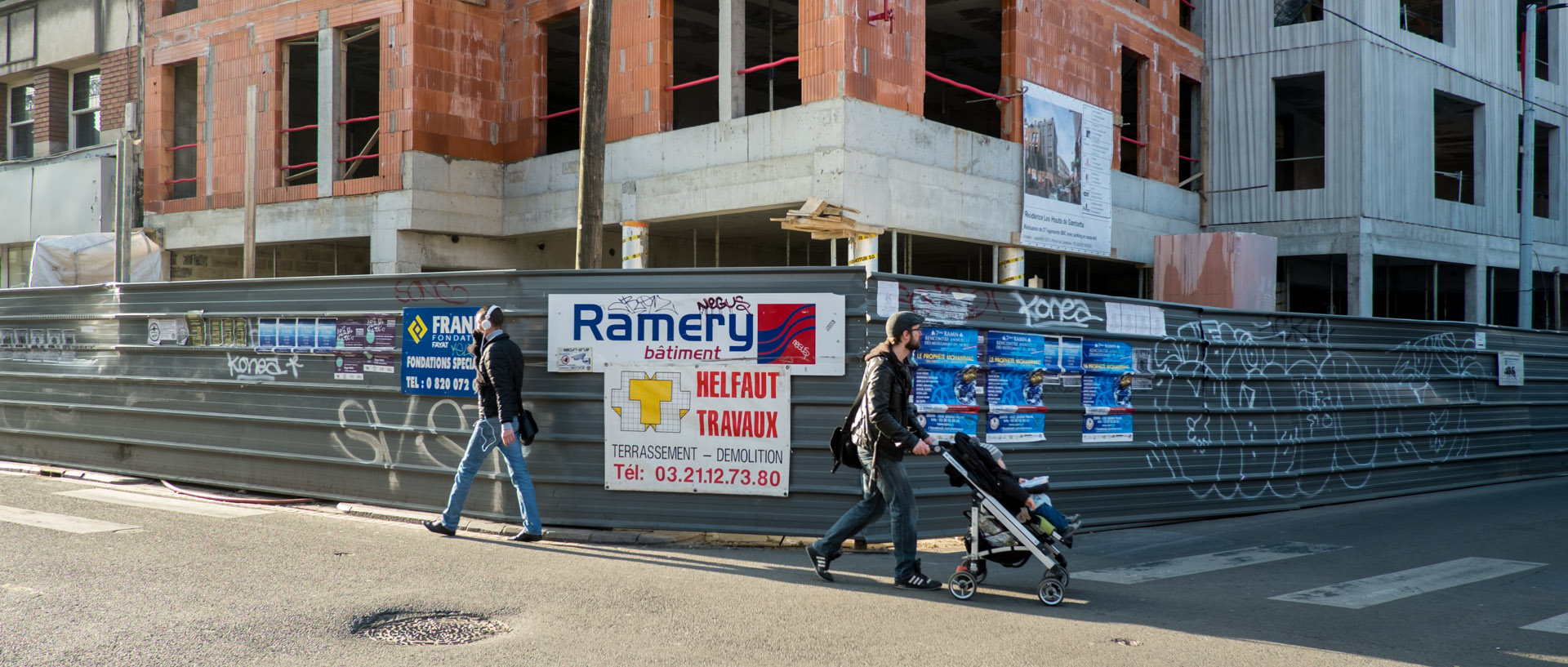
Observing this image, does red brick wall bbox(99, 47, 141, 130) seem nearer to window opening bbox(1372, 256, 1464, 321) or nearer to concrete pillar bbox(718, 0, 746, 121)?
concrete pillar bbox(718, 0, 746, 121)

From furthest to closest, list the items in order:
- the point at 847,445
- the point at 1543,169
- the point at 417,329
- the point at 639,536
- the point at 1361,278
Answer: the point at 1543,169 → the point at 1361,278 → the point at 417,329 → the point at 639,536 → the point at 847,445

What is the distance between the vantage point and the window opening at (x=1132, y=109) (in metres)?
22.5

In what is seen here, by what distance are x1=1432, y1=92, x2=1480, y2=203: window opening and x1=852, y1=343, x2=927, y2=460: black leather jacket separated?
72.1 ft

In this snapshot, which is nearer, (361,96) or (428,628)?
(428,628)

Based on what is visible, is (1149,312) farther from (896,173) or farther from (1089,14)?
(1089,14)

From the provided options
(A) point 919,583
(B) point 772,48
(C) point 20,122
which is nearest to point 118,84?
(C) point 20,122

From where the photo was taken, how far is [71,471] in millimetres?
11773

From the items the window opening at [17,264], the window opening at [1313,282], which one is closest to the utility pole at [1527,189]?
the window opening at [1313,282]

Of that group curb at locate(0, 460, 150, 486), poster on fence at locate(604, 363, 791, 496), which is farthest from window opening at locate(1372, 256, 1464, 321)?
curb at locate(0, 460, 150, 486)

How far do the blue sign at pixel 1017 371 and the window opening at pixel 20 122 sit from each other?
85.8 ft

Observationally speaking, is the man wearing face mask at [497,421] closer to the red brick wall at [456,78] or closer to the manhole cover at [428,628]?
the manhole cover at [428,628]

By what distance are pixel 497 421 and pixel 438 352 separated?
3.91ft

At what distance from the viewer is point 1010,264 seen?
1828 cm

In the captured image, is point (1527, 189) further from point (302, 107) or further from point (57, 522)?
point (302, 107)
